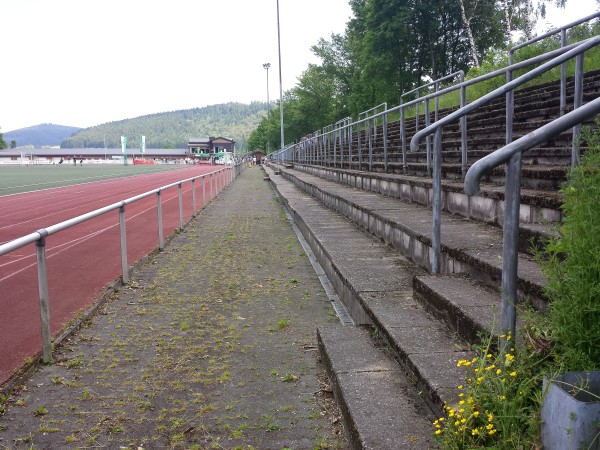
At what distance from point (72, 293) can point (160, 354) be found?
164cm

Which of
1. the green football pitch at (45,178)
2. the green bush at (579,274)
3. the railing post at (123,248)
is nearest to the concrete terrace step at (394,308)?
the green bush at (579,274)

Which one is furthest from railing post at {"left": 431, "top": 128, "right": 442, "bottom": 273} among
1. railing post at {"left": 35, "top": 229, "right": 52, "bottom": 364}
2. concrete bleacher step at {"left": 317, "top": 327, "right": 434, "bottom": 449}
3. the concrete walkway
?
railing post at {"left": 35, "top": 229, "right": 52, "bottom": 364}

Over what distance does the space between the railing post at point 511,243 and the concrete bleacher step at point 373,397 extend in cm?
58

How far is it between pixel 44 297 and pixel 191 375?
1.40 metres

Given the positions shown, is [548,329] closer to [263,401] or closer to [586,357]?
[586,357]

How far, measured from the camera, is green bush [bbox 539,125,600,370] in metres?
1.92

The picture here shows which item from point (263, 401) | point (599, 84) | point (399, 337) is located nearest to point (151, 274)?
point (263, 401)

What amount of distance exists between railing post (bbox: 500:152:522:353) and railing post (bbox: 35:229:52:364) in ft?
11.0

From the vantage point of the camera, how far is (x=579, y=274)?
6.44ft

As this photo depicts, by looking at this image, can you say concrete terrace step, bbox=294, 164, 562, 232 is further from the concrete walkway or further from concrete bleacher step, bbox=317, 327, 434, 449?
Result: the concrete walkway

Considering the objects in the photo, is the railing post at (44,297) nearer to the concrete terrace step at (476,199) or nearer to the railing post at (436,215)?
the railing post at (436,215)

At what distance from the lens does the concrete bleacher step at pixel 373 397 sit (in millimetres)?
2543

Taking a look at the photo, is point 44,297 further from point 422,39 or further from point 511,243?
point 422,39

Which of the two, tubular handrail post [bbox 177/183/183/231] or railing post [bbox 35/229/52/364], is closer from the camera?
railing post [bbox 35/229/52/364]
